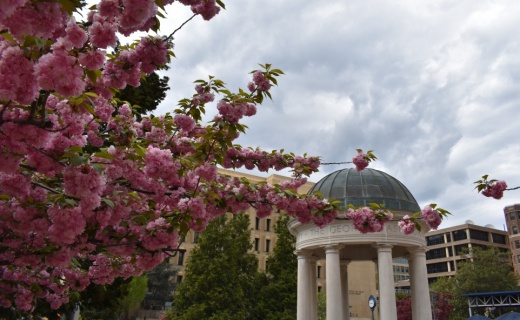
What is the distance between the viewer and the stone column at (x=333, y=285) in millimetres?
17297

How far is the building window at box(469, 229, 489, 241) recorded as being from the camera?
86.7m

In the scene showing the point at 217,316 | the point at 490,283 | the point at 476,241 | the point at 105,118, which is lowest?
the point at 217,316

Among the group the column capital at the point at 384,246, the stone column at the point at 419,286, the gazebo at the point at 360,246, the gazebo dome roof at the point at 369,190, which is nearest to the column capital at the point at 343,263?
the gazebo at the point at 360,246

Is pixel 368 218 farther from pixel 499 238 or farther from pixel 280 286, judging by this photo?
pixel 499 238

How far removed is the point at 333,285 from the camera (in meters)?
17.7

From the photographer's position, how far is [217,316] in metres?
28.7

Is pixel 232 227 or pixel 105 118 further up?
pixel 232 227

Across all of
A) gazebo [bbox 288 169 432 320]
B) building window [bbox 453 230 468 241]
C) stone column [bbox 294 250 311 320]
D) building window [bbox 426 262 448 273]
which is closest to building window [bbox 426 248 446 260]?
building window [bbox 426 262 448 273]

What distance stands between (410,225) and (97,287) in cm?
876

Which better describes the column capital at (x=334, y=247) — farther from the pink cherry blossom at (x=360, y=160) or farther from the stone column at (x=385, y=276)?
the pink cherry blossom at (x=360, y=160)

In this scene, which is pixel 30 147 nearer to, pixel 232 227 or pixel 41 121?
pixel 41 121

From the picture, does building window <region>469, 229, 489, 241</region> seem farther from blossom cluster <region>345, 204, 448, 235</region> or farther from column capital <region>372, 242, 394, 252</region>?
blossom cluster <region>345, 204, 448, 235</region>

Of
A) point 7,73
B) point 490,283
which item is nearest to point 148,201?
point 7,73

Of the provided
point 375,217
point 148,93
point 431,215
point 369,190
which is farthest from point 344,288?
point 375,217
